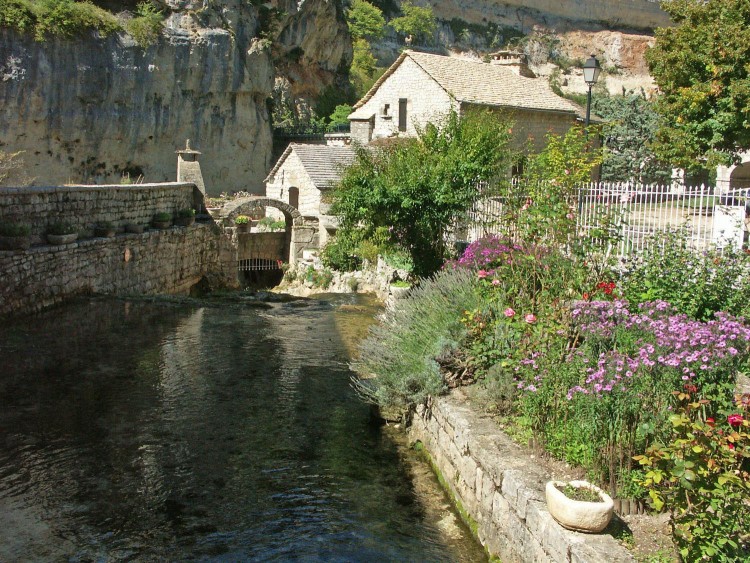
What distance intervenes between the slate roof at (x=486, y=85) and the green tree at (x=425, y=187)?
1255cm

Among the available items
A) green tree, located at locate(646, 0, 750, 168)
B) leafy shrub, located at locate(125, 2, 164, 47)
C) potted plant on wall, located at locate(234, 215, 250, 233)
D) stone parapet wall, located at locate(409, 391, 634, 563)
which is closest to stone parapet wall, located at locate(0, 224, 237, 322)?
potted plant on wall, located at locate(234, 215, 250, 233)

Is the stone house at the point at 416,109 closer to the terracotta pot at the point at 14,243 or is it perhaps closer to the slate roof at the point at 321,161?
the slate roof at the point at 321,161

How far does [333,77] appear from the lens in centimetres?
4709

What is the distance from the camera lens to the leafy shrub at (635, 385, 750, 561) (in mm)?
4688

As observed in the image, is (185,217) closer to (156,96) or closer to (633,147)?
(156,96)

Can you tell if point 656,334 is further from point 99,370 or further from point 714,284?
point 99,370

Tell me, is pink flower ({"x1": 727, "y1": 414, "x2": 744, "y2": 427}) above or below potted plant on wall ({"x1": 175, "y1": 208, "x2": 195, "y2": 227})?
below

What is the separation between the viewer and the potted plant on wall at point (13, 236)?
13250mm

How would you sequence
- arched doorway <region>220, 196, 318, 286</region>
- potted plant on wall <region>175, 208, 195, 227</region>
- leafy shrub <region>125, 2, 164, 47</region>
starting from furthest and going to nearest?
leafy shrub <region>125, 2, 164, 47</region>
arched doorway <region>220, 196, 318, 286</region>
potted plant on wall <region>175, 208, 195, 227</region>

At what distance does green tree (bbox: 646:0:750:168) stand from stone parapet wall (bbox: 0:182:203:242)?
13.1 m

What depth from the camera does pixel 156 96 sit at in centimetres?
3466

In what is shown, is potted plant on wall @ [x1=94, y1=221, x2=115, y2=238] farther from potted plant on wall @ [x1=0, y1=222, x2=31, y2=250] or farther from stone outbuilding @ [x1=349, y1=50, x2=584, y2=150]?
stone outbuilding @ [x1=349, y1=50, x2=584, y2=150]

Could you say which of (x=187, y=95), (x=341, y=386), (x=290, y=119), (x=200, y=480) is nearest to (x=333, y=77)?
(x=290, y=119)

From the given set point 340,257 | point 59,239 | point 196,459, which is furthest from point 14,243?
point 340,257
